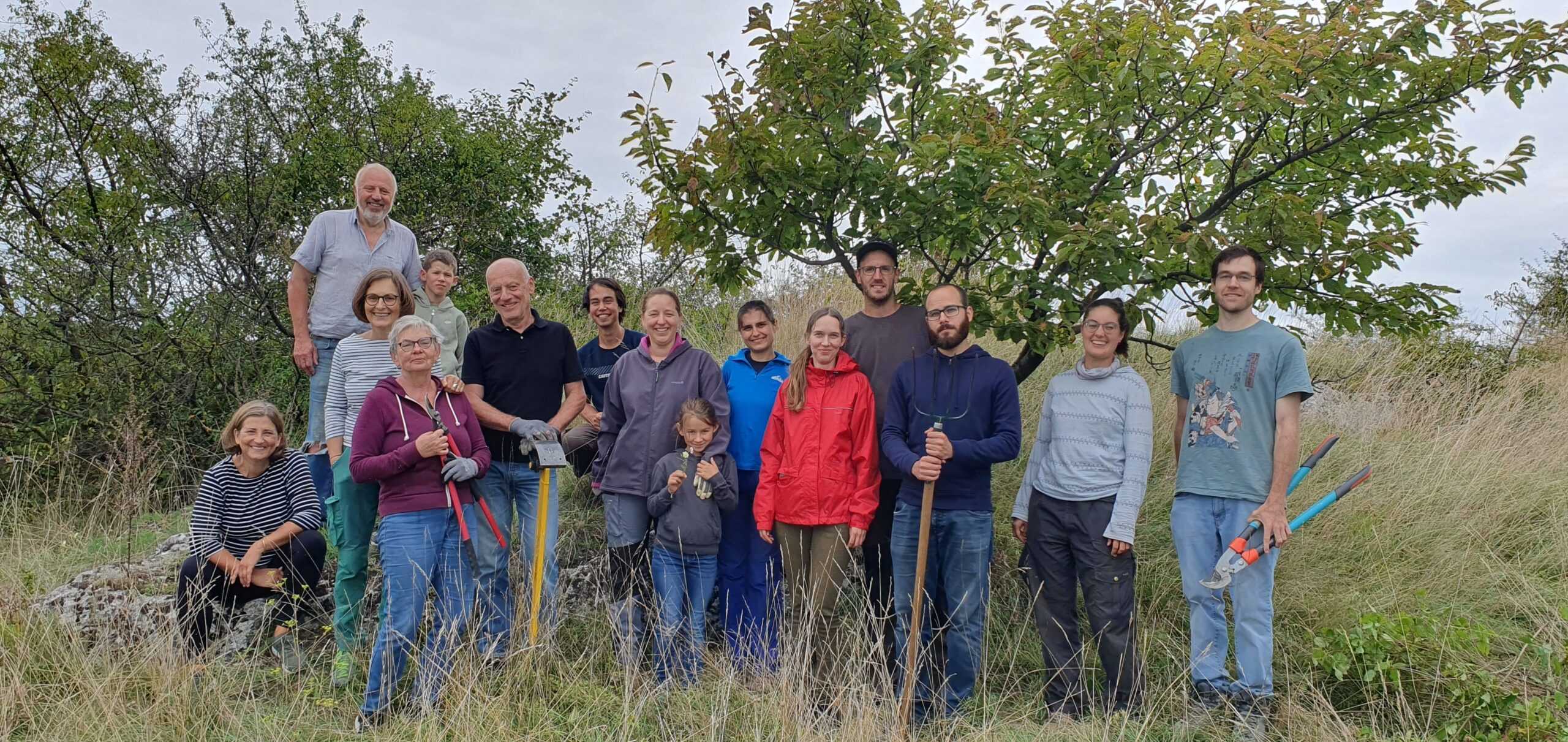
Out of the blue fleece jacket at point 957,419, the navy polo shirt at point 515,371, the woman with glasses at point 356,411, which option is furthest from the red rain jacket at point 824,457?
the woman with glasses at point 356,411

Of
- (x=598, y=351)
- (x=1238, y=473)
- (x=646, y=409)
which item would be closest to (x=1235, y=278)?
(x=1238, y=473)

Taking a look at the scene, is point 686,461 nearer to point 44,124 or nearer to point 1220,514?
point 1220,514

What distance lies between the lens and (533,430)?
14.6 feet

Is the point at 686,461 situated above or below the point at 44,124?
below

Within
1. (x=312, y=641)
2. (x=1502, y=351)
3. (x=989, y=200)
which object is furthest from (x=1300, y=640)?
(x=1502, y=351)

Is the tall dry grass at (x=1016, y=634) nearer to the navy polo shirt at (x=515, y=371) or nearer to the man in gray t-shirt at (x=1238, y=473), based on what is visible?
the man in gray t-shirt at (x=1238, y=473)

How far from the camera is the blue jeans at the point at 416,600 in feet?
13.2

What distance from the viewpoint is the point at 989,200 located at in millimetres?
4547

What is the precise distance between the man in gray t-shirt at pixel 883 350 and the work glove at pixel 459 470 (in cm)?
185

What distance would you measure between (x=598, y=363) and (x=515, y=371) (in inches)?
27.6

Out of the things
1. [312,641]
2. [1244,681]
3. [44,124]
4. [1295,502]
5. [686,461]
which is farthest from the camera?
[44,124]

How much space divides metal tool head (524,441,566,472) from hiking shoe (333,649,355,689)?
3.96 feet

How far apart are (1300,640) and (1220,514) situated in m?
1.53

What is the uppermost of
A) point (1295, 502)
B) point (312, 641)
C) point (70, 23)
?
point (70, 23)
